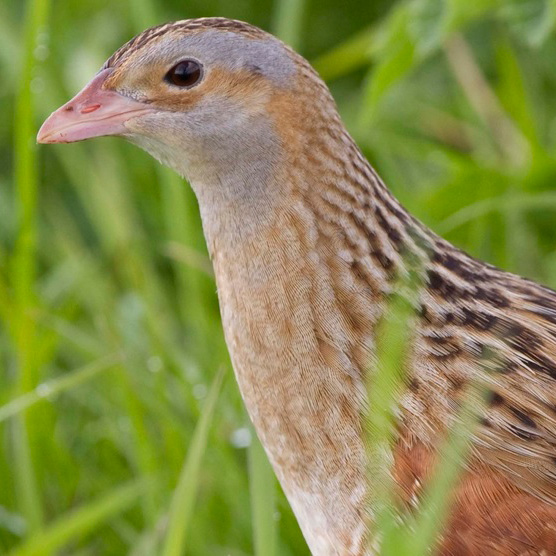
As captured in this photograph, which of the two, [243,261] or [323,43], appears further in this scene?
[323,43]

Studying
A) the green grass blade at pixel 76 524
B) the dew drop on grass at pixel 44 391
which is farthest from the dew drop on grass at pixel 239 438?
the dew drop on grass at pixel 44 391

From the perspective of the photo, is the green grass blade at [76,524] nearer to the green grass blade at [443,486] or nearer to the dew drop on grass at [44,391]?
the dew drop on grass at [44,391]

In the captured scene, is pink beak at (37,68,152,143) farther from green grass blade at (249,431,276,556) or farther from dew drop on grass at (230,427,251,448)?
dew drop on grass at (230,427,251,448)

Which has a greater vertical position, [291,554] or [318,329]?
[318,329]

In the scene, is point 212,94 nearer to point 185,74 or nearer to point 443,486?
point 185,74

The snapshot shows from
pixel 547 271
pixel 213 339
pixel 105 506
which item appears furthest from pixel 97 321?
pixel 547 271

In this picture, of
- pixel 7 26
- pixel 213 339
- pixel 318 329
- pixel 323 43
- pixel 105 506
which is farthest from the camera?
pixel 323 43

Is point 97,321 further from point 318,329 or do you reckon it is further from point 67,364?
point 318,329
